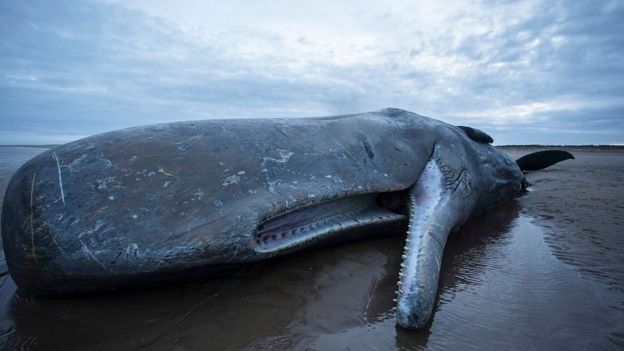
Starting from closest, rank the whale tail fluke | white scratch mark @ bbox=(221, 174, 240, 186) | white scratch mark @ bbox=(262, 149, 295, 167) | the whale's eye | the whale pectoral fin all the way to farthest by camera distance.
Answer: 1. the whale pectoral fin
2. white scratch mark @ bbox=(221, 174, 240, 186)
3. white scratch mark @ bbox=(262, 149, 295, 167)
4. the whale's eye
5. the whale tail fluke

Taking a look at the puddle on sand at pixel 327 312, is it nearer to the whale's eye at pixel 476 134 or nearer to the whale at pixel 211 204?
the whale at pixel 211 204

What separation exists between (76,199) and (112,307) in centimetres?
80

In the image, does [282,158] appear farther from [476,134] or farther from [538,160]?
[538,160]

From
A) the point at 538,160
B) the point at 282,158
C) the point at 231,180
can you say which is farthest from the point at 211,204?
the point at 538,160

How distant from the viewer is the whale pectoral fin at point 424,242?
7.06 ft

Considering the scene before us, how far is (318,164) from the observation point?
124 inches

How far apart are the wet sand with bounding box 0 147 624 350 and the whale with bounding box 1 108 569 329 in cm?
16

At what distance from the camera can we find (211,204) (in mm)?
2443

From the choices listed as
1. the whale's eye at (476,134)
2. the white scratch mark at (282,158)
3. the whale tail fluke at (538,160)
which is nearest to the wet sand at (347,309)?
the white scratch mark at (282,158)

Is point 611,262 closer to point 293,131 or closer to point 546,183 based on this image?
point 293,131

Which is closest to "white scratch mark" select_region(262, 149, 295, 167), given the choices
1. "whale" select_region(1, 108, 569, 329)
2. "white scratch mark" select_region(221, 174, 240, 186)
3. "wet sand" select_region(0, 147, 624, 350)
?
"whale" select_region(1, 108, 569, 329)

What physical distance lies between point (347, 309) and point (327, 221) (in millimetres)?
1008

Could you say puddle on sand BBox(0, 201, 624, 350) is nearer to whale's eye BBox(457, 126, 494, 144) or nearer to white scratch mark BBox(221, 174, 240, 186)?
white scratch mark BBox(221, 174, 240, 186)

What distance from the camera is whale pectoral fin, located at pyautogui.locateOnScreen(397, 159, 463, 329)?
84.7 inches
